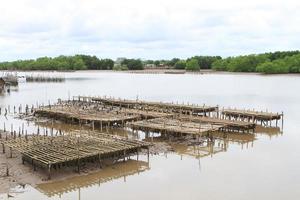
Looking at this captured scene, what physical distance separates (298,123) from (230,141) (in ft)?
40.6

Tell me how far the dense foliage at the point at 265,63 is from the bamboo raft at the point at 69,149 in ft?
404

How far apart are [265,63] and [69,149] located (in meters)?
130

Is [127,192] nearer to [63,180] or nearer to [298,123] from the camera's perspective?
[63,180]

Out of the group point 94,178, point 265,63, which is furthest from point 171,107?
point 265,63

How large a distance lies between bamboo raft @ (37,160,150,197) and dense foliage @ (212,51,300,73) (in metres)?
124

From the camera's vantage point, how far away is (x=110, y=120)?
35062 mm

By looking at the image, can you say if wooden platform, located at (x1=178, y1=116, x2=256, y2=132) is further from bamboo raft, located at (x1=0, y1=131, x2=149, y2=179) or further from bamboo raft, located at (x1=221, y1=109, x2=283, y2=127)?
bamboo raft, located at (x1=0, y1=131, x2=149, y2=179)

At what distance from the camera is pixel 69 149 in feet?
75.6

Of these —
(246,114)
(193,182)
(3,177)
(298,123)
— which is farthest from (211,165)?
(298,123)

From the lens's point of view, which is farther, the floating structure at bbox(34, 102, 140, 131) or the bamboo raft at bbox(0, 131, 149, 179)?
the floating structure at bbox(34, 102, 140, 131)

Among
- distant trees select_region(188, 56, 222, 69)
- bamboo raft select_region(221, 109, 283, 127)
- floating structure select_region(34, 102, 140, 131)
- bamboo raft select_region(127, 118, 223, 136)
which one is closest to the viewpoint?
bamboo raft select_region(127, 118, 223, 136)

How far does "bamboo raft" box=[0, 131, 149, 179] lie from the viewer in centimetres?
2123

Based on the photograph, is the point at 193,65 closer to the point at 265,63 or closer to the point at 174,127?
the point at 265,63

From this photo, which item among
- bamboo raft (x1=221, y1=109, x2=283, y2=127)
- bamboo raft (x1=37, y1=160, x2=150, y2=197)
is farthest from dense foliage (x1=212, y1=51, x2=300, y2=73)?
bamboo raft (x1=37, y1=160, x2=150, y2=197)
